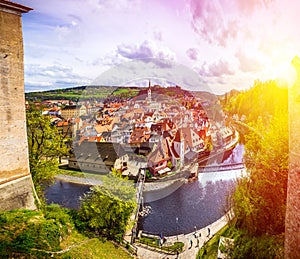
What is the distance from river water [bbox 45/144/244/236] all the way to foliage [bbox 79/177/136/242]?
336cm

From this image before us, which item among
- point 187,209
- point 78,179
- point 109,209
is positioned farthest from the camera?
point 78,179

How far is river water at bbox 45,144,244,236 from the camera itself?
11.0m

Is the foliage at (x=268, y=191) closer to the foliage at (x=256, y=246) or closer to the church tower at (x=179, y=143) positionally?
the foliage at (x=256, y=246)

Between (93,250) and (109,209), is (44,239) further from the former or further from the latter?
(109,209)

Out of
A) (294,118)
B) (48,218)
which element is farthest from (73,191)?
(294,118)

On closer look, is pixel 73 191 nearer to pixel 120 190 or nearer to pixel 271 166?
pixel 120 190

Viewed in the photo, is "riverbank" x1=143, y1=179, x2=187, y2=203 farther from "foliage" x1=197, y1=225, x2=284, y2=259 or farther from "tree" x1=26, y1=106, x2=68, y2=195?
"foliage" x1=197, y1=225, x2=284, y2=259

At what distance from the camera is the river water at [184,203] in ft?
36.1

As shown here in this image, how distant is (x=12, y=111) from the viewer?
5625 mm

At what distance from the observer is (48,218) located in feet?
19.4

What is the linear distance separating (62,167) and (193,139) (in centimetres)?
920

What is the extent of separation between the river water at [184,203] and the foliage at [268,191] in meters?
3.48

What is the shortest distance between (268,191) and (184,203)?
7661 millimetres

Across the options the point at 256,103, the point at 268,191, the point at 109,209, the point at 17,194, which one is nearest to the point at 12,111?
the point at 17,194
